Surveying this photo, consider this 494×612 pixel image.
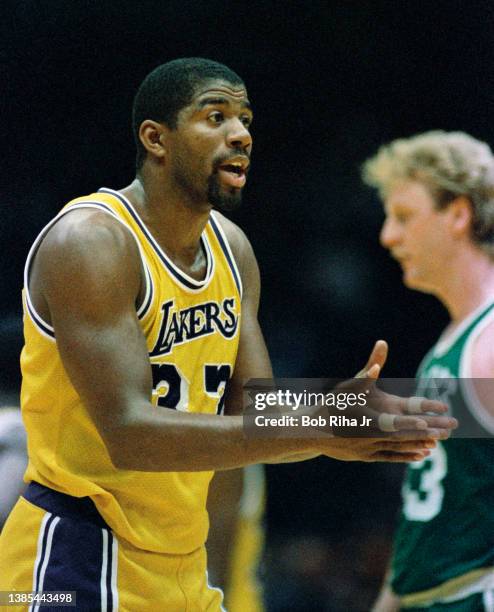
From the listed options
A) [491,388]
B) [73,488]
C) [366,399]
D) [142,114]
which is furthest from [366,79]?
[73,488]

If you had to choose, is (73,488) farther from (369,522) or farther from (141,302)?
(369,522)

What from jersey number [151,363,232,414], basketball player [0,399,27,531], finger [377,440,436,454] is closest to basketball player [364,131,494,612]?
finger [377,440,436,454]

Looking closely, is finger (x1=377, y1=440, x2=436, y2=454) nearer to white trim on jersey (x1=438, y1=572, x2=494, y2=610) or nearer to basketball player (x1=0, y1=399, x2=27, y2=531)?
white trim on jersey (x1=438, y1=572, x2=494, y2=610)

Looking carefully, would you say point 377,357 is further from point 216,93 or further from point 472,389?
point 216,93

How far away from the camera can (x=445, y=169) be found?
2383 millimetres

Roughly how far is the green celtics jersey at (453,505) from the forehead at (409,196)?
0.30 metres

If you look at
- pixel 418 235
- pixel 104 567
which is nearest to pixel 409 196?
pixel 418 235

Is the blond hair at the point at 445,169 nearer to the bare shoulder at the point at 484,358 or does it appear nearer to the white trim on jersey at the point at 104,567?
the bare shoulder at the point at 484,358

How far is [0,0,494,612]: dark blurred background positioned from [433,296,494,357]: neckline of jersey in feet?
Result: 0.19

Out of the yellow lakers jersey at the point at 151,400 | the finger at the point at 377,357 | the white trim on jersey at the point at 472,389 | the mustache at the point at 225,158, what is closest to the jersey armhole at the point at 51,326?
the yellow lakers jersey at the point at 151,400

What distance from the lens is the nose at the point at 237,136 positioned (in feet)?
6.71

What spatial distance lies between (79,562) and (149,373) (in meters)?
0.43

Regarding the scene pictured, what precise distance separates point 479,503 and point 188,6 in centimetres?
144

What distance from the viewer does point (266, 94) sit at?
8.29ft
